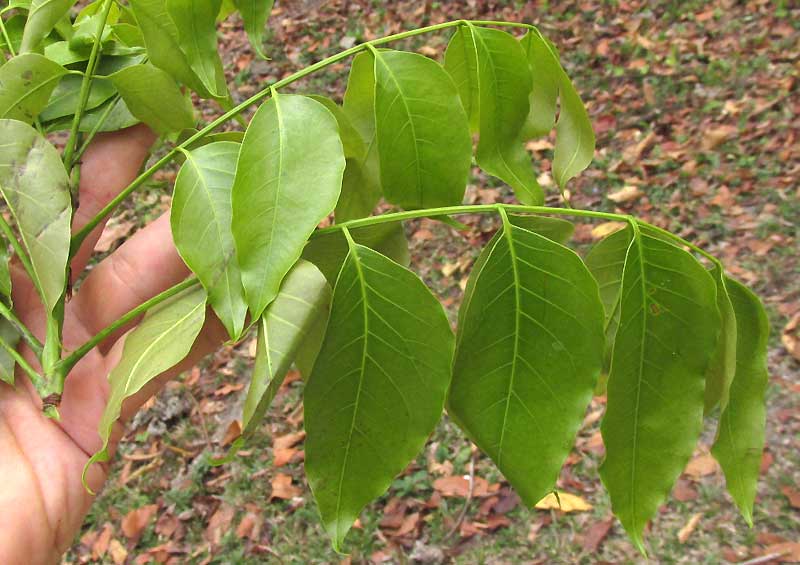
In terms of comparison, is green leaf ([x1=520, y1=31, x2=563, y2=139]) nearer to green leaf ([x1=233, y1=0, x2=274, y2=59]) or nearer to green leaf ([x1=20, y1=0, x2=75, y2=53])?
green leaf ([x1=233, y1=0, x2=274, y2=59])

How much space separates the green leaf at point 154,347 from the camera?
79cm

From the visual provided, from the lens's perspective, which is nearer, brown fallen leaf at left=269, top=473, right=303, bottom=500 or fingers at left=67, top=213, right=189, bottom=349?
fingers at left=67, top=213, right=189, bottom=349

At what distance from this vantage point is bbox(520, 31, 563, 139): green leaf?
3.44 ft

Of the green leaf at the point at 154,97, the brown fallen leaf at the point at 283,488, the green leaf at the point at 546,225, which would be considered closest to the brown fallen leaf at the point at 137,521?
the brown fallen leaf at the point at 283,488

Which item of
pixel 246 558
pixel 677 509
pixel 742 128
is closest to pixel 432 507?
pixel 246 558

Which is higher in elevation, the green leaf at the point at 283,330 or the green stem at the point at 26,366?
the green leaf at the point at 283,330

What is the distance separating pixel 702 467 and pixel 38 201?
2.20 meters

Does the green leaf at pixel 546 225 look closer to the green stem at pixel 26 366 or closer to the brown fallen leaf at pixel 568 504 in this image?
the green stem at pixel 26 366

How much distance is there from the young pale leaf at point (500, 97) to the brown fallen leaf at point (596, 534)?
1.59m

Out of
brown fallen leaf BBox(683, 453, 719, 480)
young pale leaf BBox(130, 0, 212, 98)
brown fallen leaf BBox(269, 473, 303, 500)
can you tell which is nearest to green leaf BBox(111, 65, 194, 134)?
young pale leaf BBox(130, 0, 212, 98)

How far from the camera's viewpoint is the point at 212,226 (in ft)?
2.84

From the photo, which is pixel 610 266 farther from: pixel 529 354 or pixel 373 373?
pixel 373 373

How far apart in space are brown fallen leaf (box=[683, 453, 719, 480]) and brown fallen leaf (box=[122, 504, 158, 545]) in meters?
1.91

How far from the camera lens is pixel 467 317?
80 cm
